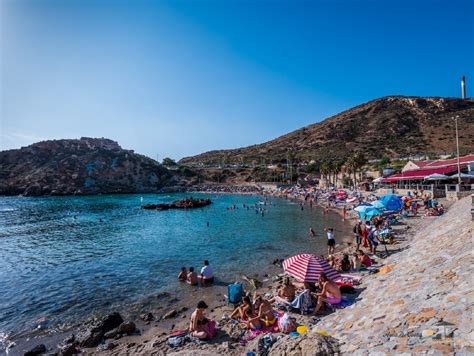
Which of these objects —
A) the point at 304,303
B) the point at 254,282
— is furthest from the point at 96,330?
the point at 304,303

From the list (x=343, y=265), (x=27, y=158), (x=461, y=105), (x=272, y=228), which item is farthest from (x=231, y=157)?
(x=343, y=265)

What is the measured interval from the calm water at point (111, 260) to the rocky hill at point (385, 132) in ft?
254

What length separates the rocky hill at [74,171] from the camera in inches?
3925

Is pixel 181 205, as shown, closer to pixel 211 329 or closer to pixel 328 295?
pixel 211 329

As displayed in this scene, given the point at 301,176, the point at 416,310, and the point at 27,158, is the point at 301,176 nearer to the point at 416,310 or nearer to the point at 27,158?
the point at 416,310

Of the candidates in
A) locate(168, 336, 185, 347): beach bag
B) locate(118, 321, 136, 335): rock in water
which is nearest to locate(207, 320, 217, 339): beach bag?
locate(168, 336, 185, 347): beach bag

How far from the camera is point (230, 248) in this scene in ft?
67.5

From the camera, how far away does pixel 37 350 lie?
28.1 ft

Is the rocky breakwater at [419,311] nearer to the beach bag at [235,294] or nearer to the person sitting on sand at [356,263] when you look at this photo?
the person sitting on sand at [356,263]

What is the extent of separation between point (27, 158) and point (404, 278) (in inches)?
5629

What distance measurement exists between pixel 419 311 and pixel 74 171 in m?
122

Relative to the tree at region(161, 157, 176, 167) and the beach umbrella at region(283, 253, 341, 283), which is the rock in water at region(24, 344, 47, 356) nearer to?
the beach umbrella at region(283, 253, 341, 283)

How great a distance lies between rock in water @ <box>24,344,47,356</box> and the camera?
27.5 ft

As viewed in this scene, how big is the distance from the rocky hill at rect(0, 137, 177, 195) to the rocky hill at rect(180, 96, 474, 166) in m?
48.1
